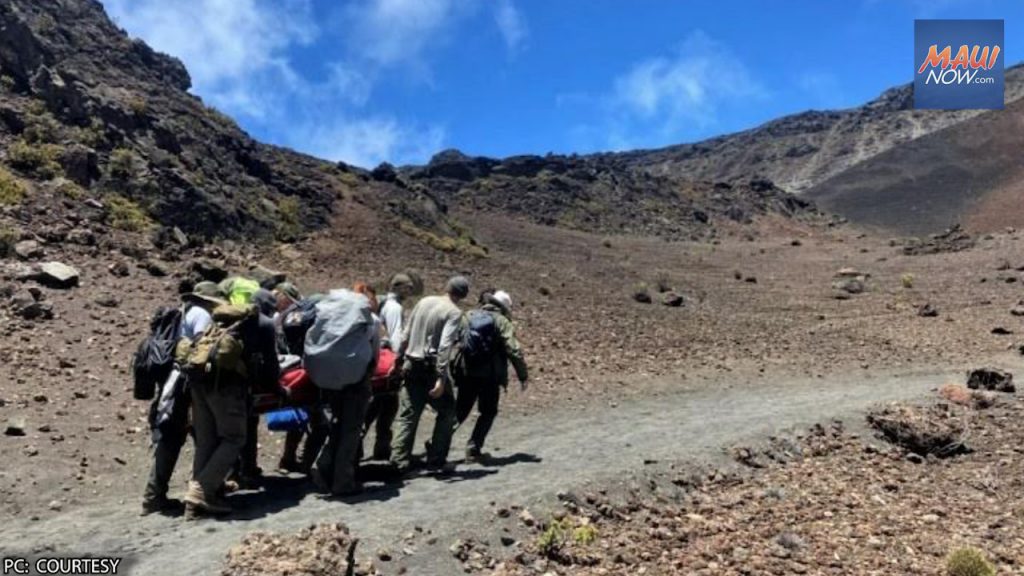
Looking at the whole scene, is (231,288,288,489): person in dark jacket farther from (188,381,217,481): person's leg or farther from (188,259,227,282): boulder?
(188,259,227,282): boulder

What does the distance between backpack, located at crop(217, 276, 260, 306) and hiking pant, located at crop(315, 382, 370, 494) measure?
94 cm

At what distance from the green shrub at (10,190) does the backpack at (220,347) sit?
41.3ft

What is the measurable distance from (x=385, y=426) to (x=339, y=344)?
1737mm

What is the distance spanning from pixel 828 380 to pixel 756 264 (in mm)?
23644

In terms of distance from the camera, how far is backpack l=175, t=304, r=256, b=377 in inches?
214

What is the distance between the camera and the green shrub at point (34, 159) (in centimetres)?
1772

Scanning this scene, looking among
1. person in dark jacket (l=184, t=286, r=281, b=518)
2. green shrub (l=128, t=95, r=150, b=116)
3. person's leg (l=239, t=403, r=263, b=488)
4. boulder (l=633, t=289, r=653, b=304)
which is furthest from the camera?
green shrub (l=128, t=95, r=150, b=116)

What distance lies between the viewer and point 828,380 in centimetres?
1320

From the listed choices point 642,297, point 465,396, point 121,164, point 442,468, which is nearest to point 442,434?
point 442,468

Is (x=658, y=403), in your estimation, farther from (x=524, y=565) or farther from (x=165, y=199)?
(x=165, y=199)

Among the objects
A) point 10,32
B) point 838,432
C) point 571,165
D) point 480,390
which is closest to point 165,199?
point 10,32

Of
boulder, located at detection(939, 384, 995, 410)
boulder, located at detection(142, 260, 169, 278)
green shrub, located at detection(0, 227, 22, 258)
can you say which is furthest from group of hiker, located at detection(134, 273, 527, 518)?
boulder, located at detection(142, 260, 169, 278)

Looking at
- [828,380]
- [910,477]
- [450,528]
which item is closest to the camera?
[450,528]

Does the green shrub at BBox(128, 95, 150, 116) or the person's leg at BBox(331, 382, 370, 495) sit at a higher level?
the green shrub at BBox(128, 95, 150, 116)
